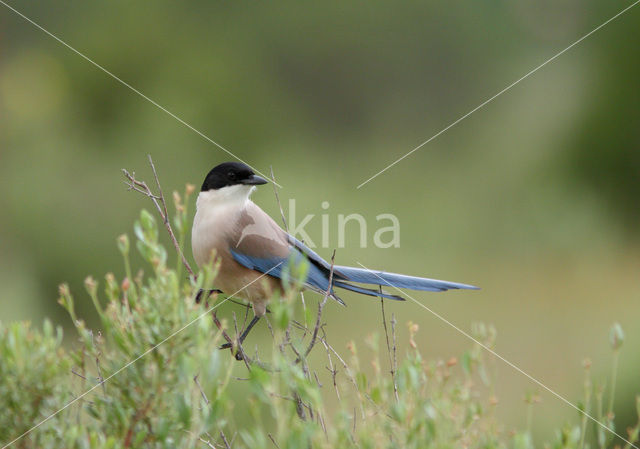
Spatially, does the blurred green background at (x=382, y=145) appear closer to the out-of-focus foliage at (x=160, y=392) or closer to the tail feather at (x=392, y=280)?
the tail feather at (x=392, y=280)

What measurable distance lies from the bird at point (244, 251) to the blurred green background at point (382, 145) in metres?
2.93

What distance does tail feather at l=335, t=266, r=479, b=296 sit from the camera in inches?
127

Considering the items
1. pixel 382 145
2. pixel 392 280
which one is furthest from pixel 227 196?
pixel 382 145

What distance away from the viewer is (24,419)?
1.74 metres

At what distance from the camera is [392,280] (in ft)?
10.9

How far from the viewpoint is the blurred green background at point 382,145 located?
27.6 feet

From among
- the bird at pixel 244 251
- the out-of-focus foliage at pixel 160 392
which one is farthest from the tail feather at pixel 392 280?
the out-of-focus foliage at pixel 160 392

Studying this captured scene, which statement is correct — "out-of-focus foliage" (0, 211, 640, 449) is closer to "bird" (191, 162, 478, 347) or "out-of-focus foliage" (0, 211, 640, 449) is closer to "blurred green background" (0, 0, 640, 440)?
"bird" (191, 162, 478, 347)

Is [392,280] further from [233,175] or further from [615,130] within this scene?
[615,130]

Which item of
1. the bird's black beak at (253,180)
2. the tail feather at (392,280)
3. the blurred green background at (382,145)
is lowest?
the tail feather at (392,280)

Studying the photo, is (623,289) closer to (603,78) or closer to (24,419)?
(603,78)

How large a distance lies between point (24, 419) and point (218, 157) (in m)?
6.80

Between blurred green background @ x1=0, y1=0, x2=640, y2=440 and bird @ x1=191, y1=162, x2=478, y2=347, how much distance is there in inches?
115

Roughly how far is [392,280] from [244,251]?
66 centimetres
